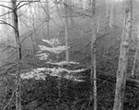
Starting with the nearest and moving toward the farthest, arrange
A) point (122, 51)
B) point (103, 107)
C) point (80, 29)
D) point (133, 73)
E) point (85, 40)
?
point (122, 51) → point (103, 107) → point (133, 73) → point (85, 40) → point (80, 29)

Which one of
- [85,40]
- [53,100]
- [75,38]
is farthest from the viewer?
[75,38]

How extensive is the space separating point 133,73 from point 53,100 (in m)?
6.01

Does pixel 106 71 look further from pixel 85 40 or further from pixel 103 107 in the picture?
pixel 85 40

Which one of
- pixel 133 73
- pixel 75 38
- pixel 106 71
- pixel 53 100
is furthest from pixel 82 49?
pixel 53 100

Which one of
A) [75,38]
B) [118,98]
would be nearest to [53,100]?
[118,98]

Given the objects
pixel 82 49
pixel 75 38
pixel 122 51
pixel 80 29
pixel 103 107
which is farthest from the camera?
pixel 80 29

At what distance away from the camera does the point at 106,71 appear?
10.8 metres

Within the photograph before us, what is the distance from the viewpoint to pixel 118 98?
469 cm

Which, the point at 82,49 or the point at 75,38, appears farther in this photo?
the point at 75,38

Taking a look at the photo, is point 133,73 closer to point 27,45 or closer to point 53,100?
point 53,100

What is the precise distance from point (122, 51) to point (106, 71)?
656 centimetres

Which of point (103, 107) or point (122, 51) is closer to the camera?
point (122, 51)

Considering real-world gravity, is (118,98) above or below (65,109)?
above

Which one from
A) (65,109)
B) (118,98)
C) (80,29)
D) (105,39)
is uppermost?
(80,29)
